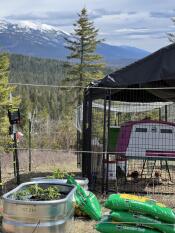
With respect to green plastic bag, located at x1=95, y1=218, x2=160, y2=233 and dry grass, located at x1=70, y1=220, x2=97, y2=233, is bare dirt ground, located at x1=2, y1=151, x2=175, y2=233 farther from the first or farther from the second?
green plastic bag, located at x1=95, y1=218, x2=160, y2=233

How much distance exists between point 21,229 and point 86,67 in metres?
44.5

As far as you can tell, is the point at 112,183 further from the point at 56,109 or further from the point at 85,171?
the point at 56,109

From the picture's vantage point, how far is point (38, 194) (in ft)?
21.1

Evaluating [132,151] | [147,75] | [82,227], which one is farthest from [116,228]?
[147,75]

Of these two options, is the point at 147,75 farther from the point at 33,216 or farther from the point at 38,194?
the point at 33,216

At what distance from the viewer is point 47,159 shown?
17000 millimetres

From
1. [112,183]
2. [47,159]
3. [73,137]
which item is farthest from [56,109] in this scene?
[112,183]

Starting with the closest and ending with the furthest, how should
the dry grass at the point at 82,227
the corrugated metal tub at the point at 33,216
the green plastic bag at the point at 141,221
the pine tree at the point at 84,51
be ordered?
the corrugated metal tub at the point at 33,216 → the green plastic bag at the point at 141,221 → the dry grass at the point at 82,227 → the pine tree at the point at 84,51

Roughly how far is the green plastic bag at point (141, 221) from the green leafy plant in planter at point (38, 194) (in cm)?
80

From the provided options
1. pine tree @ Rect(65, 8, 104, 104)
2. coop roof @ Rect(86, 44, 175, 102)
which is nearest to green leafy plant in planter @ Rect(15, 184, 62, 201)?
coop roof @ Rect(86, 44, 175, 102)

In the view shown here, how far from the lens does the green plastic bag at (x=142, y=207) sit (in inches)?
246

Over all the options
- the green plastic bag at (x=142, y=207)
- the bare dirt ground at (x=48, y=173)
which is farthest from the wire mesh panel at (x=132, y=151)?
the green plastic bag at (x=142, y=207)

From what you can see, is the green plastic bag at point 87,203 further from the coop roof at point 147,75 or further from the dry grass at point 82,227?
the coop roof at point 147,75

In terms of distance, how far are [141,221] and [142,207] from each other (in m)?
0.18
